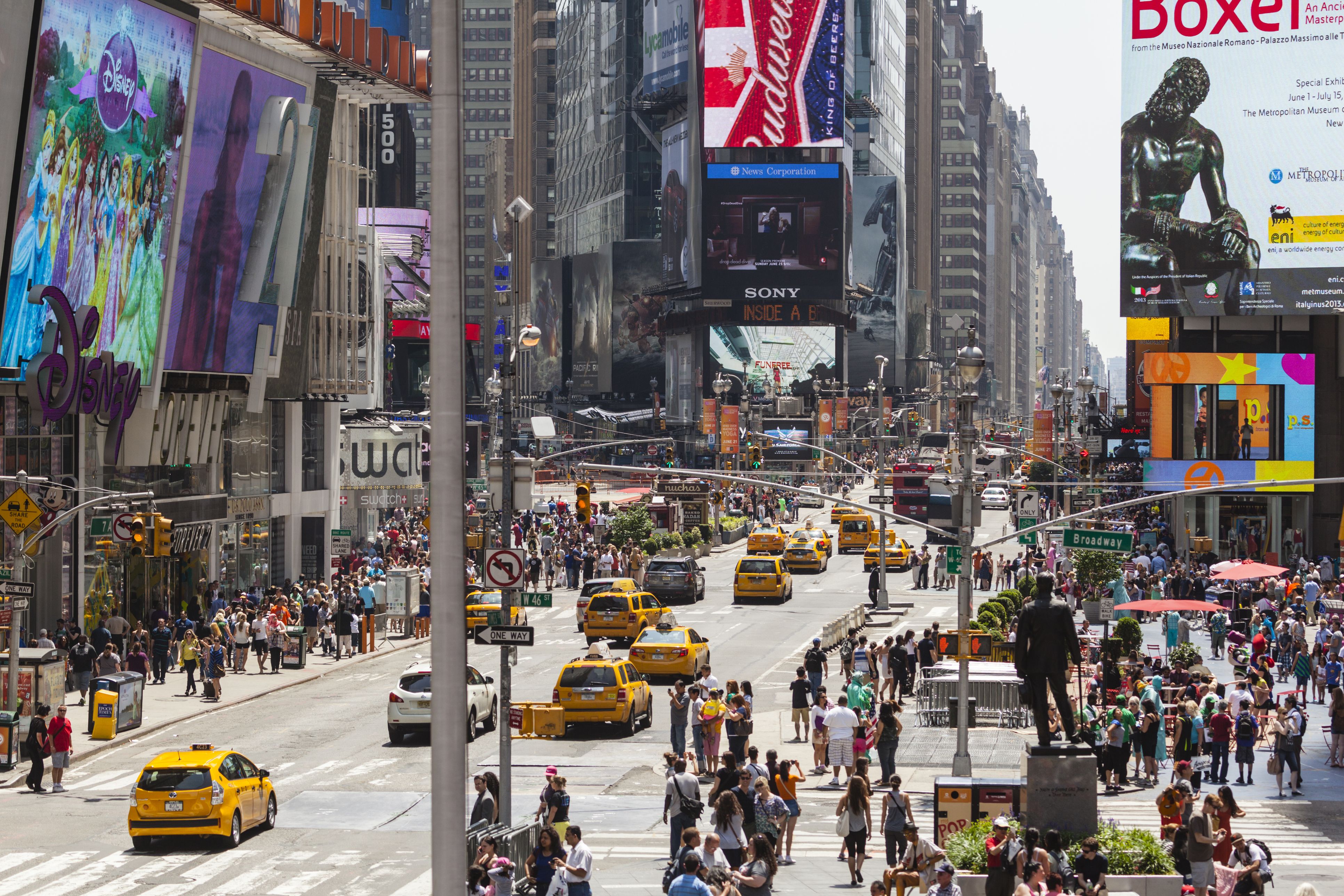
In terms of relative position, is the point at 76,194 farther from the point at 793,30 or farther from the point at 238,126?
the point at 793,30

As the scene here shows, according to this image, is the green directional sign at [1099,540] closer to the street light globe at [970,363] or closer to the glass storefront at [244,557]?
the street light globe at [970,363]

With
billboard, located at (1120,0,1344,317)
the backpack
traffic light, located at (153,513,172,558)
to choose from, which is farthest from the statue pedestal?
billboard, located at (1120,0,1344,317)

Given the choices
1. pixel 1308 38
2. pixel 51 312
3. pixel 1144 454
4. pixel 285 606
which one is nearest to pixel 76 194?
pixel 51 312

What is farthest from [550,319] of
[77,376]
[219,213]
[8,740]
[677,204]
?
[8,740]

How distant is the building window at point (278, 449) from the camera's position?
65125mm

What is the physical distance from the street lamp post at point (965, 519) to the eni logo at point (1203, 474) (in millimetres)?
47760

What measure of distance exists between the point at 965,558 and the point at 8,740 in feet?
57.6

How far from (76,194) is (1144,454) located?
8254 cm

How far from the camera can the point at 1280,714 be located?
1169 inches

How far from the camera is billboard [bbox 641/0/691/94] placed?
6304 inches

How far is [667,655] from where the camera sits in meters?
41.3

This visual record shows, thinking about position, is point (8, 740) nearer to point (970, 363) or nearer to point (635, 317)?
point (970, 363)

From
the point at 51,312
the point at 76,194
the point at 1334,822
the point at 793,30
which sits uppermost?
the point at 793,30

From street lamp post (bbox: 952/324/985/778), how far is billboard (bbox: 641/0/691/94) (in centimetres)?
13212
